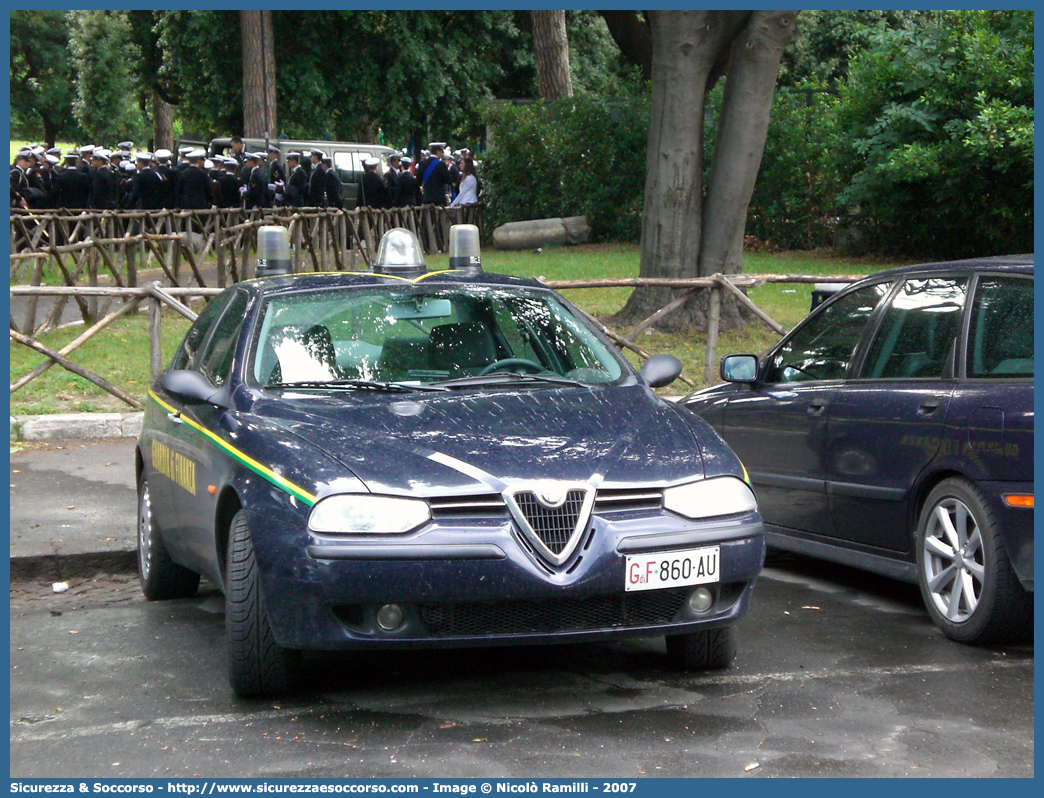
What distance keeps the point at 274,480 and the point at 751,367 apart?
10.0 feet

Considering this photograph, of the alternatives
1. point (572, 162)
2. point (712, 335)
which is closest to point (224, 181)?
point (572, 162)

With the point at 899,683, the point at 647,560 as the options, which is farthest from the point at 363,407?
the point at 899,683

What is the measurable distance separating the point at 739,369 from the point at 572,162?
21465 mm

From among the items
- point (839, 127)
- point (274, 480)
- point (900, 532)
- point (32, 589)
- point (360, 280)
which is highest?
point (839, 127)

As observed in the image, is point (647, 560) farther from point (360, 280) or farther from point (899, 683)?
point (360, 280)

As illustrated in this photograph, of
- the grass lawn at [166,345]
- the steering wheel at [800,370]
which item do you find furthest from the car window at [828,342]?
the grass lawn at [166,345]

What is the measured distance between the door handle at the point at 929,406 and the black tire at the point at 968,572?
0.31 meters

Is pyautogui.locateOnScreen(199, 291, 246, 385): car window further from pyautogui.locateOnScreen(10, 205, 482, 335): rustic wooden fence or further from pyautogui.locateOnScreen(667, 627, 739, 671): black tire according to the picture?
pyautogui.locateOnScreen(10, 205, 482, 335): rustic wooden fence

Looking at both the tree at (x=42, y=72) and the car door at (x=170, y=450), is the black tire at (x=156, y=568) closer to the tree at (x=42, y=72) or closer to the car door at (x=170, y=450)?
the car door at (x=170, y=450)

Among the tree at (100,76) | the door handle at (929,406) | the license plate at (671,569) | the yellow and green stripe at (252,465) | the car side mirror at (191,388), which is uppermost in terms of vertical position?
the tree at (100,76)

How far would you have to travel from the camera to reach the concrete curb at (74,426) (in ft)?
33.5

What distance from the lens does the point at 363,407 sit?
5227 mm

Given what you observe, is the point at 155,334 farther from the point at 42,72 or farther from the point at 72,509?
the point at 42,72

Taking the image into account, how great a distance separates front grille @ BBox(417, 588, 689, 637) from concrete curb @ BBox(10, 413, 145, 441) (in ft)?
20.5
